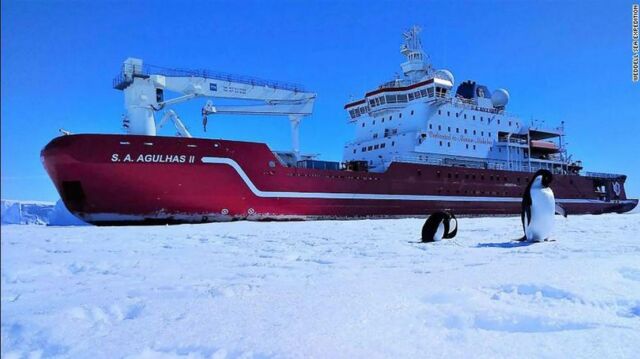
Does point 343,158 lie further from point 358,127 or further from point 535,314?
point 535,314

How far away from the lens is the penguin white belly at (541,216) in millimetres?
7465

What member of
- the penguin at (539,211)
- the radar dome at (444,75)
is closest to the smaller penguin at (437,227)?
the penguin at (539,211)

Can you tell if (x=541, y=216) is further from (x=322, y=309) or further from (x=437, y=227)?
(x=322, y=309)

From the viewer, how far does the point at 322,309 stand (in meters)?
2.61

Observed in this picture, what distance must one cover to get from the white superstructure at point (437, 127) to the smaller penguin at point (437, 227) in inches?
434

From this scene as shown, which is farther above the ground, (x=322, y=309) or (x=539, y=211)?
(x=539, y=211)

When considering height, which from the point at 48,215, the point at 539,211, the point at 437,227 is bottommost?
the point at 437,227

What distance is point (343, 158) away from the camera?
24.2m

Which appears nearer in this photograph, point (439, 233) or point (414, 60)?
Result: point (439, 233)

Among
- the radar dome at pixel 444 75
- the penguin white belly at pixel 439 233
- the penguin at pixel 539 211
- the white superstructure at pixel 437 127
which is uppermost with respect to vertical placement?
the radar dome at pixel 444 75

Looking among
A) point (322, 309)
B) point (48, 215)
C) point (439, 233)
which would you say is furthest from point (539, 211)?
point (48, 215)

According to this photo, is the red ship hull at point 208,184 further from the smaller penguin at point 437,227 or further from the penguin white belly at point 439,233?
the penguin white belly at point 439,233

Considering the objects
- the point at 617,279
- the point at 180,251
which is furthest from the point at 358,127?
the point at 617,279

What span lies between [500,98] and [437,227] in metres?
20.7
